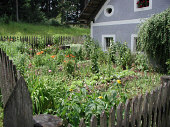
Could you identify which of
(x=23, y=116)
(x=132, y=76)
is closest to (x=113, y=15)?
(x=132, y=76)

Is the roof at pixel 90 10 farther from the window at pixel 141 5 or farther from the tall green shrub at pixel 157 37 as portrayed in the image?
the tall green shrub at pixel 157 37

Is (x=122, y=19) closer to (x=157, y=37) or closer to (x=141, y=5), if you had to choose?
(x=141, y=5)

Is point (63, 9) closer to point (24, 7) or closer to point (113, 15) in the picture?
point (24, 7)

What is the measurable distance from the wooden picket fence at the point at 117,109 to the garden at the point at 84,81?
15.5 inches

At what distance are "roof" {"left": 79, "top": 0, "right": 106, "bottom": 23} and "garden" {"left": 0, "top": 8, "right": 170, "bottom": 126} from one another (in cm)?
162

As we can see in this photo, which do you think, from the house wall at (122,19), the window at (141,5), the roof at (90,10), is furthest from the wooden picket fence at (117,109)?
the roof at (90,10)

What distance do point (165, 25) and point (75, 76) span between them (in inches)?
149

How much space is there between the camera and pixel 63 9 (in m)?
32.7

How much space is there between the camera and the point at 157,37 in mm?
6242

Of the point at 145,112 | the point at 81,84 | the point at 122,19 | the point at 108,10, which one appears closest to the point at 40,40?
the point at 108,10

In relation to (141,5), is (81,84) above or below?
below

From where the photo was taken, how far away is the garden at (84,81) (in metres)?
2.65

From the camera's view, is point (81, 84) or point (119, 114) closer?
point (119, 114)

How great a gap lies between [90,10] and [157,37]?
4840mm
